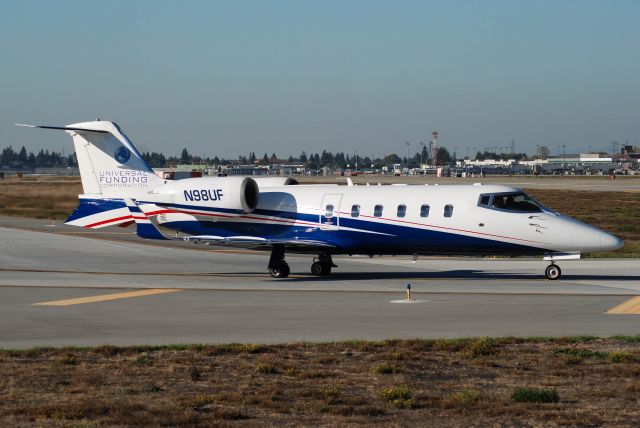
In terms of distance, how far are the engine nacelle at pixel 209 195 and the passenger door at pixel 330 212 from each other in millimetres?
2315

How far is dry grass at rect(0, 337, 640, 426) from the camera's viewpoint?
12.1 m

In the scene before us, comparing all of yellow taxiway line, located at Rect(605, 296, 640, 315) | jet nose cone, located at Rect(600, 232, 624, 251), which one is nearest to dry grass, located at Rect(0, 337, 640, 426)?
yellow taxiway line, located at Rect(605, 296, 640, 315)

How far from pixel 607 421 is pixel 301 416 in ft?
11.8

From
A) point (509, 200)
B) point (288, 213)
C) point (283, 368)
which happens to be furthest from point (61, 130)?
point (283, 368)

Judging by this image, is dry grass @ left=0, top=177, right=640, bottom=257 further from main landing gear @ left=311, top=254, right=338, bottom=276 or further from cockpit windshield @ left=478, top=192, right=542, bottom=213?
main landing gear @ left=311, top=254, right=338, bottom=276

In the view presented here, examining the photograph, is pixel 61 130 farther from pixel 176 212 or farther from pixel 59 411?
pixel 59 411

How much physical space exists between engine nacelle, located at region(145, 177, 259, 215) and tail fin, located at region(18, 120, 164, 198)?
34.6 inches

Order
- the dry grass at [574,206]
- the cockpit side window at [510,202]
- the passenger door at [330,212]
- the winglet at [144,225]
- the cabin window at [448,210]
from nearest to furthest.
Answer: the cockpit side window at [510,202], the cabin window at [448,210], the passenger door at [330,212], the winglet at [144,225], the dry grass at [574,206]

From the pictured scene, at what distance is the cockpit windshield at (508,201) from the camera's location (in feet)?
94.8

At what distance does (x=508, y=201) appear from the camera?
29125mm

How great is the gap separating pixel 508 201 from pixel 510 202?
67 mm

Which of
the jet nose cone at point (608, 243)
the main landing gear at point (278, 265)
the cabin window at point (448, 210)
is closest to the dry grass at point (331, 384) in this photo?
the jet nose cone at point (608, 243)

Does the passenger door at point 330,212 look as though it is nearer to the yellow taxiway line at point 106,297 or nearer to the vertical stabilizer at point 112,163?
the yellow taxiway line at point 106,297

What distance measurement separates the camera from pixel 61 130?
32625mm
